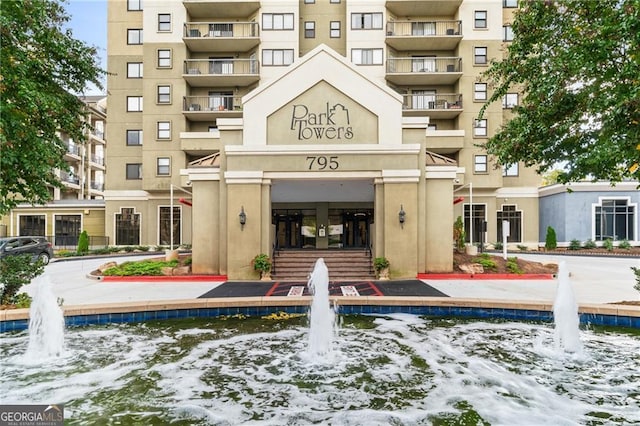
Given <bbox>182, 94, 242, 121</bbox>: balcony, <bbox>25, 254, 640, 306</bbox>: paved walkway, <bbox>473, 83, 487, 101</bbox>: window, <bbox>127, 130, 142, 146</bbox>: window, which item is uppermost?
<bbox>473, 83, 487, 101</bbox>: window

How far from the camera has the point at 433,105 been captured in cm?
2808

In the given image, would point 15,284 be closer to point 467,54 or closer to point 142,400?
point 142,400

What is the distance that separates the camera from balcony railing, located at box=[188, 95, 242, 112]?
91.8 feet

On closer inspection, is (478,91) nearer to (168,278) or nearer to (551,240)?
(551,240)

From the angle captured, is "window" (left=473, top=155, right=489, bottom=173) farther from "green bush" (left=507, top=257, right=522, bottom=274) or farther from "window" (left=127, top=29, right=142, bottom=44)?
"window" (left=127, top=29, right=142, bottom=44)

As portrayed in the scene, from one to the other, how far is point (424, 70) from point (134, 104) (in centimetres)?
2295

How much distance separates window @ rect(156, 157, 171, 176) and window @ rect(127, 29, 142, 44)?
994cm

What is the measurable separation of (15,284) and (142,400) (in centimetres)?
594

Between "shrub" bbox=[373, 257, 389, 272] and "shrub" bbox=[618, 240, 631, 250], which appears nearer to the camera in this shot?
"shrub" bbox=[373, 257, 389, 272]

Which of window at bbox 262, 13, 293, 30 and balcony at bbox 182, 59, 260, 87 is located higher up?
window at bbox 262, 13, 293, 30

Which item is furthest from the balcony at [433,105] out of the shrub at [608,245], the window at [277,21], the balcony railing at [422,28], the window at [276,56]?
the shrub at [608,245]

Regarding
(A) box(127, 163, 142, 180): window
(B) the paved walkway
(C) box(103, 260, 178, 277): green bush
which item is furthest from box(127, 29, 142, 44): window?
(C) box(103, 260, 178, 277): green bush

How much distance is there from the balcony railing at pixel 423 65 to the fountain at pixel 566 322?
24242 millimetres

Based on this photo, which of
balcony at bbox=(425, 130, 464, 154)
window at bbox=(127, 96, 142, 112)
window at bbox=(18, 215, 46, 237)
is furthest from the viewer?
window at bbox=(18, 215, 46, 237)
